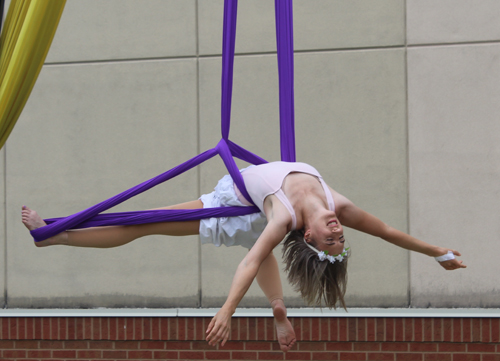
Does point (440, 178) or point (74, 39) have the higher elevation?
point (74, 39)

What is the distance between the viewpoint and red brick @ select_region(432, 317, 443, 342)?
4.39 metres

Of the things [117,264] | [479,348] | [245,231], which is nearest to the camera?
[245,231]

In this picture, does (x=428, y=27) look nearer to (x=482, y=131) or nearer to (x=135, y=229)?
(x=482, y=131)

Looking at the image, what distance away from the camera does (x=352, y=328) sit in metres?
4.45

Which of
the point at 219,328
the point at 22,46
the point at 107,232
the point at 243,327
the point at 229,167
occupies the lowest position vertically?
the point at 243,327

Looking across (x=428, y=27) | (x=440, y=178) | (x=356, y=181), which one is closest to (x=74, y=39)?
(x=356, y=181)

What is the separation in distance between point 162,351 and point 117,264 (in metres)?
0.84

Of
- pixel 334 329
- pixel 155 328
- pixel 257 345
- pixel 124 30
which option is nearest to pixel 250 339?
pixel 257 345

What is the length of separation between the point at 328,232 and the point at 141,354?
2575 mm

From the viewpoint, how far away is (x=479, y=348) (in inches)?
173

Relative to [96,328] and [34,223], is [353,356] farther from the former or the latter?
[34,223]

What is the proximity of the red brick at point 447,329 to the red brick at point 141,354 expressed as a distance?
7.96ft

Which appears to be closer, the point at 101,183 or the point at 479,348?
the point at 479,348

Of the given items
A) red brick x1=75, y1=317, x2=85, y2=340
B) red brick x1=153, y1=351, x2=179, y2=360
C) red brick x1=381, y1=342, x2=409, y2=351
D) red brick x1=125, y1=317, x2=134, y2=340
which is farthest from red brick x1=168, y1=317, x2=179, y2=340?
red brick x1=381, y1=342, x2=409, y2=351
